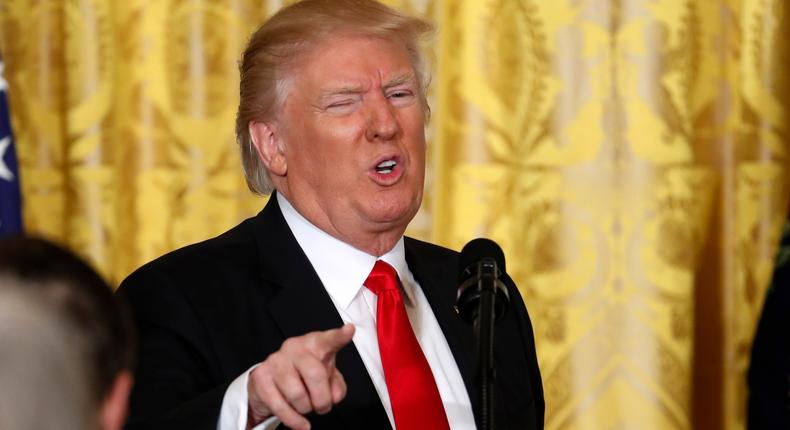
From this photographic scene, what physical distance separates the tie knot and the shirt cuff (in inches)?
22.5

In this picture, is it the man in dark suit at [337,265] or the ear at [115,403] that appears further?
the man in dark suit at [337,265]

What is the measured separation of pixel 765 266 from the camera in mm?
3914

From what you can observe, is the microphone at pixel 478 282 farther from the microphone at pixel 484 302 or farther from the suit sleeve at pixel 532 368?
the suit sleeve at pixel 532 368

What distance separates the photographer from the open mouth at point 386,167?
255 cm

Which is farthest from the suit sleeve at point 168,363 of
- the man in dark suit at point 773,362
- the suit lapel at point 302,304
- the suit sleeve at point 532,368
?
the man in dark suit at point 773,362

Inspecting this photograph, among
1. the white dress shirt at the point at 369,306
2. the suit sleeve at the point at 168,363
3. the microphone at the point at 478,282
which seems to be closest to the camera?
the microphone at the point at 478,282

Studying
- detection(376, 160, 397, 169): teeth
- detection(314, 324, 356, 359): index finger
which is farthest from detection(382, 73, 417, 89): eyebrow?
detection(314, 324, 356, 359): index finger

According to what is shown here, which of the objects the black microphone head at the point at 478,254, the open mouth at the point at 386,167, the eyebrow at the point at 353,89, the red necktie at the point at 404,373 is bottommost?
the red necktie at the point at 404,373

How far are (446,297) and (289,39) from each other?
61cm

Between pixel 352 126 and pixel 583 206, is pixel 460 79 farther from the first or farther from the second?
pixel 352 126

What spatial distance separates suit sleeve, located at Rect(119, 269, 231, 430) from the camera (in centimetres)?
204

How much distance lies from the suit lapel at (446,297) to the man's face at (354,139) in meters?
0.14

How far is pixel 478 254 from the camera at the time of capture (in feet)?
6.51

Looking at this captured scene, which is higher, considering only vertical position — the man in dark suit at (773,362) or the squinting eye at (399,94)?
the squinting eye at (399,94)
